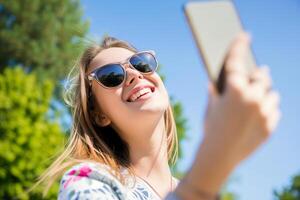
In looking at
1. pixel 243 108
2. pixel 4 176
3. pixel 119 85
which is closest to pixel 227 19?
pixel 243 108

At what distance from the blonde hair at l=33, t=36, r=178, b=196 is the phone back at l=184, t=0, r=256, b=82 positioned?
43.9 inches

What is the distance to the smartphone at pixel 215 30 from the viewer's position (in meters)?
0.91

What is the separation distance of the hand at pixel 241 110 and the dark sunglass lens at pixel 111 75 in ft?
4.94

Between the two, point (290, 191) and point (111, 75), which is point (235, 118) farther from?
point (290, 191)

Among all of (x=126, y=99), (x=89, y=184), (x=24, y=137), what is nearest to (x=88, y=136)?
(x=126, y=99)

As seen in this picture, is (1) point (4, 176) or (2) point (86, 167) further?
(1) point (4, 176)

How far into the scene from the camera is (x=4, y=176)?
13.5 metres

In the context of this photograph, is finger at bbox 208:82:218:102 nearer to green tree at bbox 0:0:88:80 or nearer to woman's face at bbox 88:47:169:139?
woman's face at bbox 88:47:169:139

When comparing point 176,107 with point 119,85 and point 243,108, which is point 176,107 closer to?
point 119,85

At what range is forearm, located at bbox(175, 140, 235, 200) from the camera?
0.88m

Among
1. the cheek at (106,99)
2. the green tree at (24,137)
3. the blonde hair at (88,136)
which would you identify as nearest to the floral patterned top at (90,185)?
the blonde hair at (88,136)

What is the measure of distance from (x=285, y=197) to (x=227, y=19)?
17808 mm

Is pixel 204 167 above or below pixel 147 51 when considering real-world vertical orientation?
above

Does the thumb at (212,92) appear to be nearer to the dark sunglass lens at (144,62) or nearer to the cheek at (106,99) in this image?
the cheek at (106,99)
